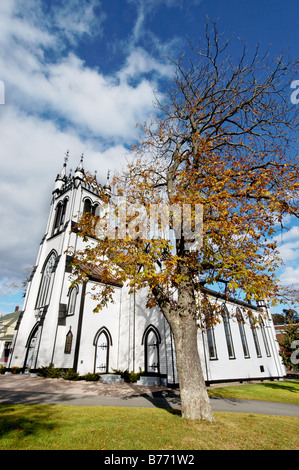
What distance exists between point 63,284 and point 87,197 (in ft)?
39.1

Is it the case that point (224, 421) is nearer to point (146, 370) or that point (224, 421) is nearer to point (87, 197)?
point (146, 370)

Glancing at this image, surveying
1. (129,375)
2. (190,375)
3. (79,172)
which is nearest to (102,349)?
(129,375)

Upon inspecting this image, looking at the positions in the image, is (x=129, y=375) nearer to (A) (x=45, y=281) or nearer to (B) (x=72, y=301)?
(B) (x=72, y=301)

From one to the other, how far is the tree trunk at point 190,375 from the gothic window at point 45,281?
1872cm

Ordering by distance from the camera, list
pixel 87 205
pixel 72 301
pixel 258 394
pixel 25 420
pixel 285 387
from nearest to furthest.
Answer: pixel 25 420
pixel 258 394
pixel 285 387
pixel 72 301
pixel 87 205

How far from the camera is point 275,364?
25.0m

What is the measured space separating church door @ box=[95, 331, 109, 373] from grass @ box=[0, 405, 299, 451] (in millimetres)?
12159

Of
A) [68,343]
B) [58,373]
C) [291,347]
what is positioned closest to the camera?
[58,373]

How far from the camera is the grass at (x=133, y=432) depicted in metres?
4.47

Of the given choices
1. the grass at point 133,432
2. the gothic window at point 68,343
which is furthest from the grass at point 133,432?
the gothic window at point 68,343

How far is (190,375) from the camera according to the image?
21.1ft

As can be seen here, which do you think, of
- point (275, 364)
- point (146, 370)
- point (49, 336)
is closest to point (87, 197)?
point (49, 336)

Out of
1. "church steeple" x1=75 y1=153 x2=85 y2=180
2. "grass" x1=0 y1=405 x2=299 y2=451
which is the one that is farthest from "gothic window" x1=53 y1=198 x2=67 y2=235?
"grass" x1=0 y1=405 x2=299 y2=451

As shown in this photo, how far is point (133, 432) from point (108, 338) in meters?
15.2
